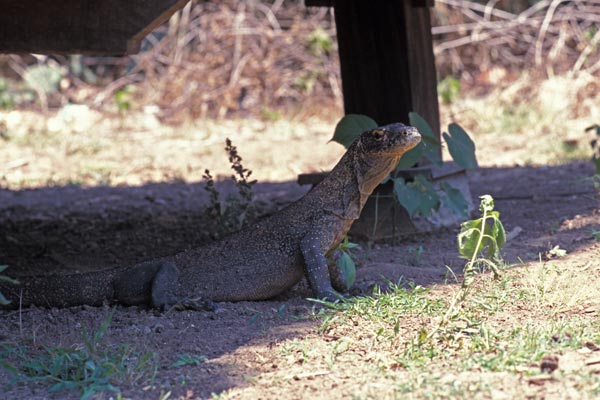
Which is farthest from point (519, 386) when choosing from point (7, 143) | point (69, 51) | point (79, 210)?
point (7, 143)

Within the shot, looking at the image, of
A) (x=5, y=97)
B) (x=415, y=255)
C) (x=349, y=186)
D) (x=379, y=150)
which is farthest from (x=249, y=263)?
(x=5, y=97)

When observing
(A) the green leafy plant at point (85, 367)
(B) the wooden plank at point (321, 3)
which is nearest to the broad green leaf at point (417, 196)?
(B) the wooden plank at point (321, 3)

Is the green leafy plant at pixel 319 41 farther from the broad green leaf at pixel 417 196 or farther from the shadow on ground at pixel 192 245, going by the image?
the broad green leaf at pixel 417 196

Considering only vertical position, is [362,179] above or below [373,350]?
above

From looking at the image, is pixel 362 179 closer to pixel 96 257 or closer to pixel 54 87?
pixel 96 257

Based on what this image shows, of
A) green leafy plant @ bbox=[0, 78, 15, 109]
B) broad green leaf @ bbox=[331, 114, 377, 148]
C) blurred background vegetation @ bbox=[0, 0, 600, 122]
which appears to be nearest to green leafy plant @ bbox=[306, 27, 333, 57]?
blurred background vegetation @ bbox=[0, 0, 600, 122]

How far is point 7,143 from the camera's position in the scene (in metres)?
11.8

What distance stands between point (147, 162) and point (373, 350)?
708 cm

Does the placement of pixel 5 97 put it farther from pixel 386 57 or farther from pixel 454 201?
pixel 454 201

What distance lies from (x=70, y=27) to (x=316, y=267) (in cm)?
205

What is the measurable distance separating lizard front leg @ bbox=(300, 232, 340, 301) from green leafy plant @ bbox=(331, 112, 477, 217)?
794mm

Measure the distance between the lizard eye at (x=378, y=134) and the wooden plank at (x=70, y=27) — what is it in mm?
1425

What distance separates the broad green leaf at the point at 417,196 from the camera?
573 centimetres

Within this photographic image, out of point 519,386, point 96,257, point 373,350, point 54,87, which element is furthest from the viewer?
point 54,87
